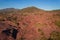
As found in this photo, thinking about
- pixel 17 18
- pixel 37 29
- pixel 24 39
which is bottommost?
Answer: pixel 24 39

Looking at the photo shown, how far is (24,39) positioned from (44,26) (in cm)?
682

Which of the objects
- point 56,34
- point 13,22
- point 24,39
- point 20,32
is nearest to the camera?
point 56,34

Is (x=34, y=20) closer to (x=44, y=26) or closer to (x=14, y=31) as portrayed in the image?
(x=44, y=26)

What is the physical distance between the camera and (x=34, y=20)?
40062 millimetres

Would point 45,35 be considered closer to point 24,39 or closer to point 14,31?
point 24,39

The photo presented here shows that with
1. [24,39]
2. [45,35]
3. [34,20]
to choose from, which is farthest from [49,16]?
[24,39]

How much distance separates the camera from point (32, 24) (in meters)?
38.9

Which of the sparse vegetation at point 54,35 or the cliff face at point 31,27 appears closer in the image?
the sparse vegetation at point 54,35

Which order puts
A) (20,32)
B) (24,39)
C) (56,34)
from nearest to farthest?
(56,34), (24,39), (20,32)

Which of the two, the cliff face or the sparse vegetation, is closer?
the sparse vegetation

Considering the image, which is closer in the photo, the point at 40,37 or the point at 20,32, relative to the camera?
the point at 40,37

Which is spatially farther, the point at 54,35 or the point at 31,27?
the point at 31,27

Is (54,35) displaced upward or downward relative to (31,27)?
downward

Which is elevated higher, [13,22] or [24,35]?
[13,22]
